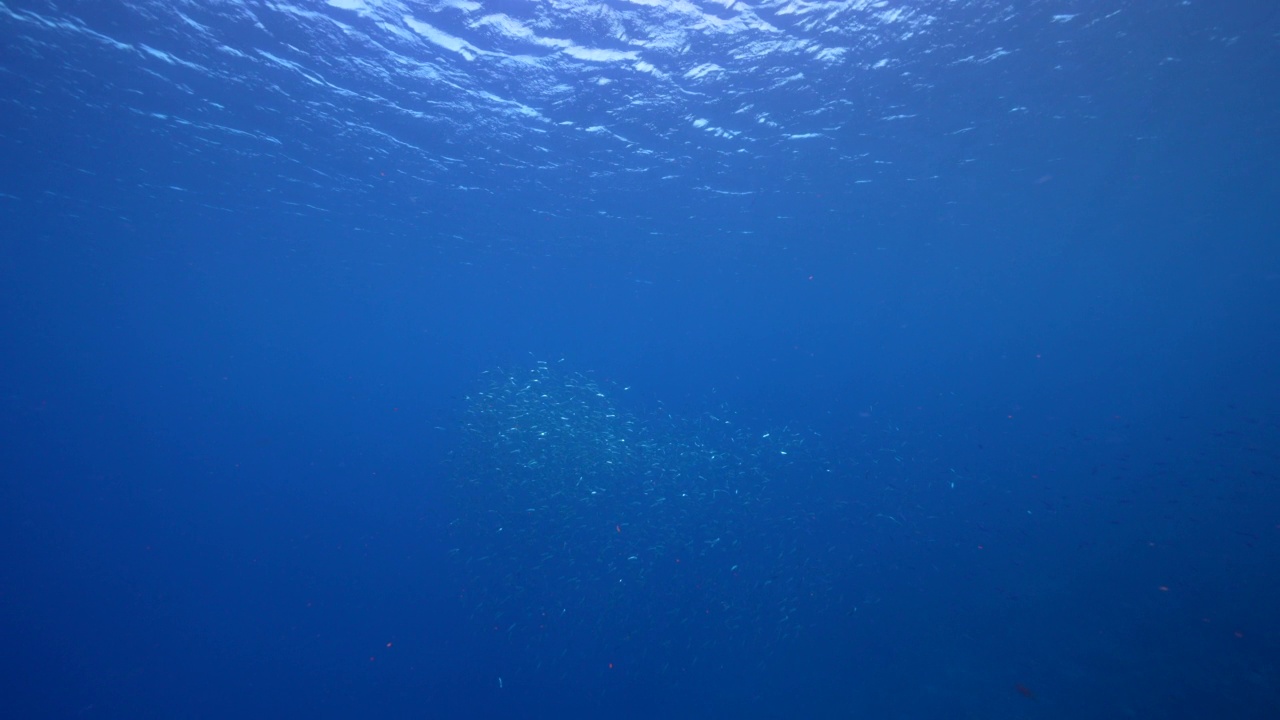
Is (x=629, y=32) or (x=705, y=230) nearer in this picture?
(x=629, y=32)

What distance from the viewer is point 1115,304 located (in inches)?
2680

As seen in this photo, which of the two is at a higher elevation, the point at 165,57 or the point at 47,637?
the point at 165,57

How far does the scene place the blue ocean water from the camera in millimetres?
10695

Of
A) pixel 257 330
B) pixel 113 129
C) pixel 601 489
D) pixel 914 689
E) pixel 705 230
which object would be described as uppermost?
pixel 113 129

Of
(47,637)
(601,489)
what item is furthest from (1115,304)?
(47,637)

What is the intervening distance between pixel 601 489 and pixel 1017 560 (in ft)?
37.9

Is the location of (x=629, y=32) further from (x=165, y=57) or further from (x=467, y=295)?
(x=467, y=295)

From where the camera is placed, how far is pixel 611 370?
71.4 metres

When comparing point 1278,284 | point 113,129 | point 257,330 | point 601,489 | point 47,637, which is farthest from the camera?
point 1278,284

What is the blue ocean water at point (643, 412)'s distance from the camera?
1070 centimetres

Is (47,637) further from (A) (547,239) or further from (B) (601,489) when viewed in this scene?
(A) (547,239)

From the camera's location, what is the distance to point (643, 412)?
20.1 m

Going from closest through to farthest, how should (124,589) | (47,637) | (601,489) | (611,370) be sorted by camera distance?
(601,489) → (47,637) → (124,589) → (611,370)

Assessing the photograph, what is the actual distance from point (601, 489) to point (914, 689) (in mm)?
8099
